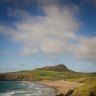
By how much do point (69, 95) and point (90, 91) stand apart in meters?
14.4

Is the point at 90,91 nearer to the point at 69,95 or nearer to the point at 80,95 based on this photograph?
the point at 80,95

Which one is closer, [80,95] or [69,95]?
[80,95]

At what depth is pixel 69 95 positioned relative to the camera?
72.9m

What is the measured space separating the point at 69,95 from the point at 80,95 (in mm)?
11089

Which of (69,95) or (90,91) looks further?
(69,95)

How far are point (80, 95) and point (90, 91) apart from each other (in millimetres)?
3795

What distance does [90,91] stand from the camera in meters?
59.7

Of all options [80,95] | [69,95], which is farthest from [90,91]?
[69,95]

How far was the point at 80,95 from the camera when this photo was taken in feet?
204
